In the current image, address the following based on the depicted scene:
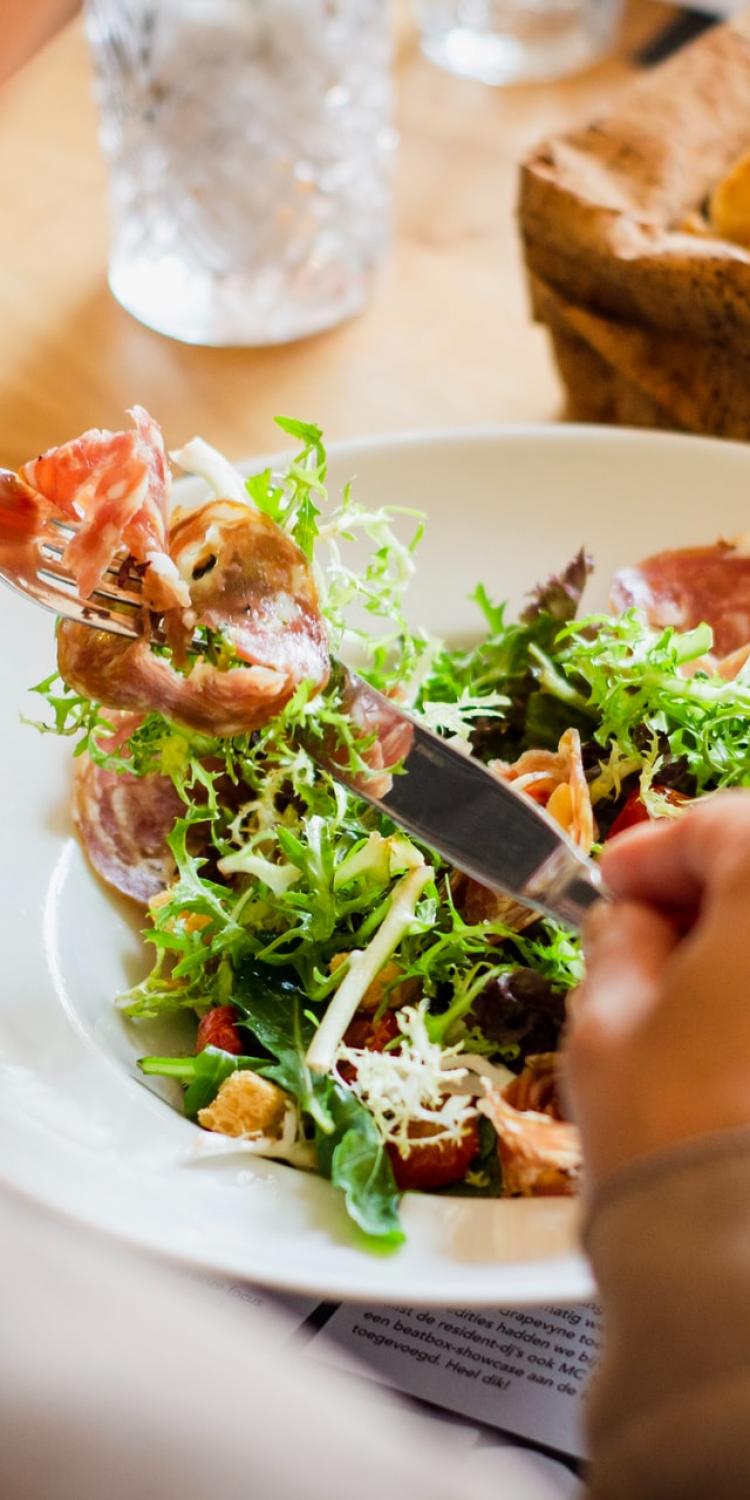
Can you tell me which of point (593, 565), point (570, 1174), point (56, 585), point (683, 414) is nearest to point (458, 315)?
point (683, 414)

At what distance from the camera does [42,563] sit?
3.17 ft

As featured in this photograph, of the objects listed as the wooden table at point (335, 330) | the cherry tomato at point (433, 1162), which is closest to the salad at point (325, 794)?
the cherry tomato at point (433, 1162)

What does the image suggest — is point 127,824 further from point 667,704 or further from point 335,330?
point 335,330

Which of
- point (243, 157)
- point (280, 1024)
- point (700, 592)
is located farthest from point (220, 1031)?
point (243, 157)

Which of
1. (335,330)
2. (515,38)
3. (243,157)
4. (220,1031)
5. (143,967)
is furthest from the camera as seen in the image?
(515,38)

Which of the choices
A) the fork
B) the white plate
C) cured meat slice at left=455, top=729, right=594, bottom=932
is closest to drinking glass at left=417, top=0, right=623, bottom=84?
the white plate

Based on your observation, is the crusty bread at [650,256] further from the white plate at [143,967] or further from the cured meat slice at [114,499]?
the cured meat slice at [114,499]

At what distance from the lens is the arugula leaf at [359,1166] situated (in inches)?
35.3

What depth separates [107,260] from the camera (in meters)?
2.02

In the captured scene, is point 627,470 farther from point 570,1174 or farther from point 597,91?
point 597,91

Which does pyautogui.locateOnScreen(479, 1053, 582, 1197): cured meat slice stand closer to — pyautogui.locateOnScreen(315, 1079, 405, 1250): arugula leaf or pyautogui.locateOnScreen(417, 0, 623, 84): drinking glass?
pyautogui.locateOnScreen(315, 1079, 405, 1250): arugula leaf

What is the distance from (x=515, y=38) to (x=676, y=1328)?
235 centimetres

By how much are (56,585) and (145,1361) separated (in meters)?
0.70

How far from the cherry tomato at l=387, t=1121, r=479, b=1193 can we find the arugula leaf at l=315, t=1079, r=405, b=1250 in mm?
20
